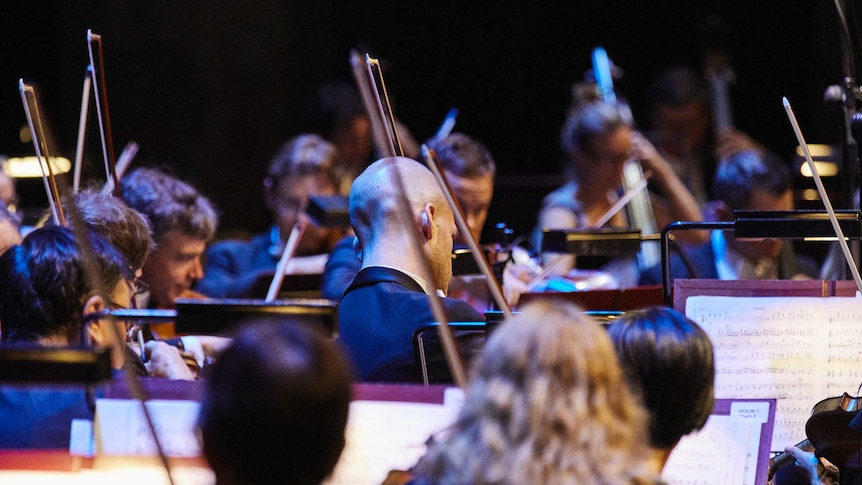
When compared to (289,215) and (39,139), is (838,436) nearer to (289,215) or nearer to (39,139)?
(39,139)

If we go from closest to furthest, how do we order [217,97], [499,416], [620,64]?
[499,416]
[217,97]
[620,64]

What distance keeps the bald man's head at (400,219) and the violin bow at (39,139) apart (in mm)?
752

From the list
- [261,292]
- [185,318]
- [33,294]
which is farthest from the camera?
[261,292]

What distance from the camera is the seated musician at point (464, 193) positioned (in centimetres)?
358

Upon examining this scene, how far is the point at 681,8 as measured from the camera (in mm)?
7090

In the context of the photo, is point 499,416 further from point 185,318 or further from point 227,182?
point 227,182

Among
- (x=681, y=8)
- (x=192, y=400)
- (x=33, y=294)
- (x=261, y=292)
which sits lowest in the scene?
(x=261, y=292)

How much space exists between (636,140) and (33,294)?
3794 millimetres

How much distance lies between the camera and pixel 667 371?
167 centimetres

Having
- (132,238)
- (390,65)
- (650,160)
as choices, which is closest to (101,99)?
(132,238)

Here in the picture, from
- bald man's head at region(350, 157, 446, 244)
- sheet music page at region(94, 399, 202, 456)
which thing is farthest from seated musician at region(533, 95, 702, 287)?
sheet music page at region(94, 399, 202, 456)

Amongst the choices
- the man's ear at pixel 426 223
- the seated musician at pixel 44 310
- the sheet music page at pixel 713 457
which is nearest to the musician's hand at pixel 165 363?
the seated musician at pixel 44 310

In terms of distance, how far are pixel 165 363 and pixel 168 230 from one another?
38.3 inches

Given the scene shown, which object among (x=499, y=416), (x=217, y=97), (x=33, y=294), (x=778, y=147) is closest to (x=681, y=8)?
(x=778, y=147)
